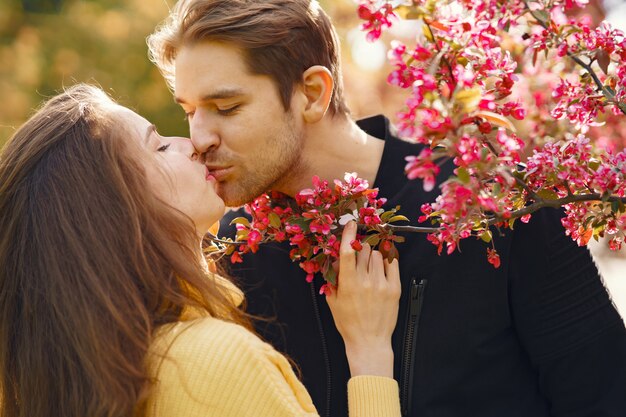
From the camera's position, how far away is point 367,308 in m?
2.26

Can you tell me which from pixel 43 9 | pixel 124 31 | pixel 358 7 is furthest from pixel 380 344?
pixel 43 9

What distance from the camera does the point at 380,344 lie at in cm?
228

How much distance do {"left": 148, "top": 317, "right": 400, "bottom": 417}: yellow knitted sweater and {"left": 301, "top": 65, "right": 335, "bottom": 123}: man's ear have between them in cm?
106

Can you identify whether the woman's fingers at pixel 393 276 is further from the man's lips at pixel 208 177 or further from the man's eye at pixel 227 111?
the man's eye at pixel 227 111

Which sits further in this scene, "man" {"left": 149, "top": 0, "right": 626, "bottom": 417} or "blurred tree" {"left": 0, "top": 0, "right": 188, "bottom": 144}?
"blurred tree" {"left": 0, "top": 0, "right": 188, "bottom": 144}

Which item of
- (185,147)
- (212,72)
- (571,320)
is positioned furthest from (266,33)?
(571,320)

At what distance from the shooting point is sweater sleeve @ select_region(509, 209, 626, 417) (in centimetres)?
239

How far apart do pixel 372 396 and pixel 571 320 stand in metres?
0.69

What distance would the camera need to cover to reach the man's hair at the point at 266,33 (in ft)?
8.39

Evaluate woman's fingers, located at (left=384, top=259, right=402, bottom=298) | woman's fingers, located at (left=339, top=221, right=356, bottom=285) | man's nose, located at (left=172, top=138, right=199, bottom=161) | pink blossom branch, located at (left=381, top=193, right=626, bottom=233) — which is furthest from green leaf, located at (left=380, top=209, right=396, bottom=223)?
man's nose, located at (left=172, top=138, right=199, bottom=161)

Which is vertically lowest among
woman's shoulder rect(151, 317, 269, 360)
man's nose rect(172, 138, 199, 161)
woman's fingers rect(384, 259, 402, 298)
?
woman's shoulder rect(151, 317, 269, 360)

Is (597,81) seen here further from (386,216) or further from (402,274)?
(402,274)

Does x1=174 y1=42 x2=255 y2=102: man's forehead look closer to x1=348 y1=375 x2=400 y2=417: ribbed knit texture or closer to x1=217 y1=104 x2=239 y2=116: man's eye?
x1=217 y1=104 x2=239 y2=116: man's eye

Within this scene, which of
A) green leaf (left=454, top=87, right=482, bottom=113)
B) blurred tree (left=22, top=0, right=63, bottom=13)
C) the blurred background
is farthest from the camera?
blurred tree (left=22, top=0, right=63, bottom=13)
